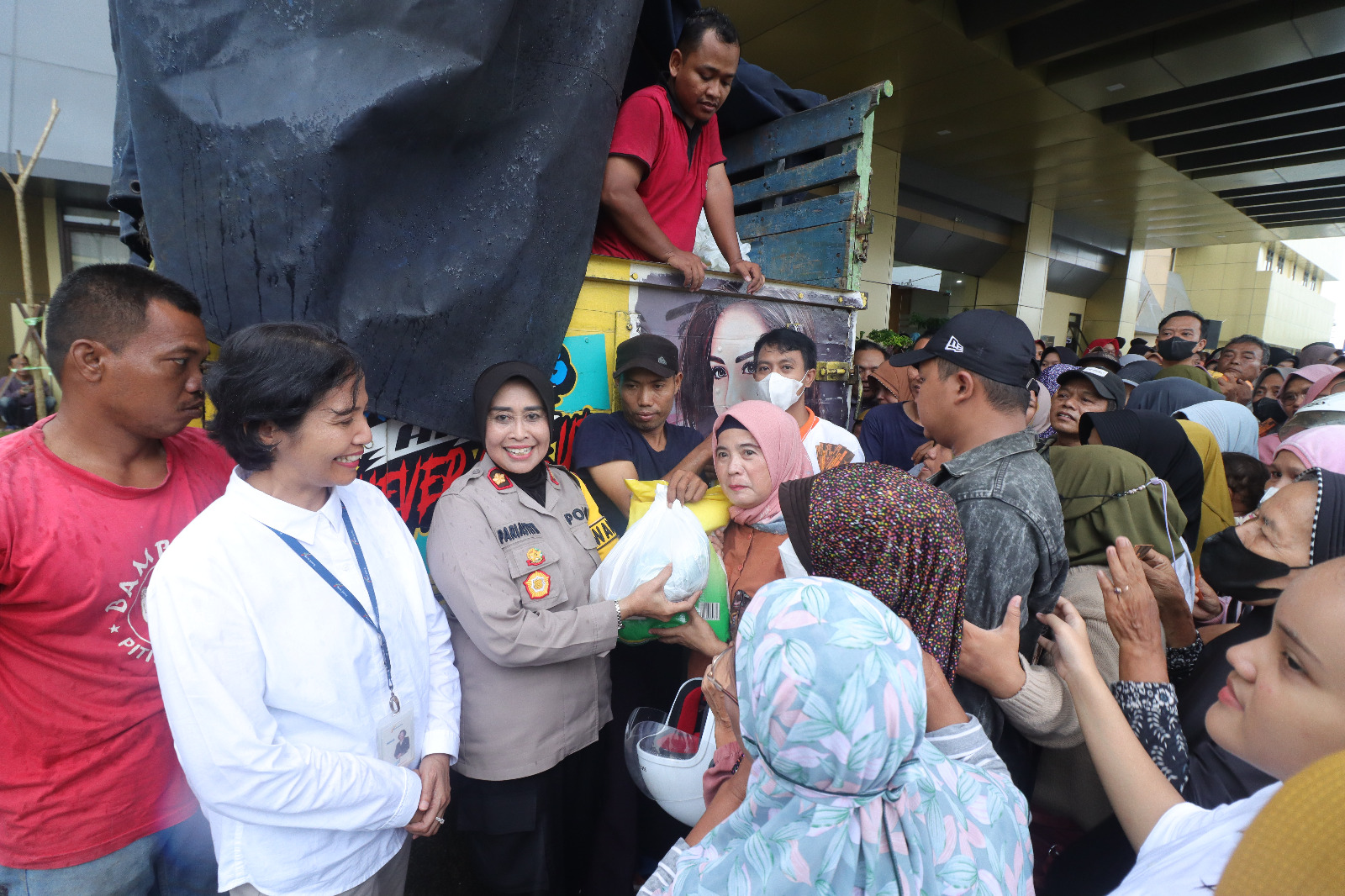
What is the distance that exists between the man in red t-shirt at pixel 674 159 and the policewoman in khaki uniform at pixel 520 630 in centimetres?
106

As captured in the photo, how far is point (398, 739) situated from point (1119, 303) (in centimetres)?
2267

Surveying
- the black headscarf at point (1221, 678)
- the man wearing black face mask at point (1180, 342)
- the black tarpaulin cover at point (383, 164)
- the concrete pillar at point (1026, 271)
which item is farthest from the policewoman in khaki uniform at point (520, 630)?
the concrete pillar at point (1026, 271)

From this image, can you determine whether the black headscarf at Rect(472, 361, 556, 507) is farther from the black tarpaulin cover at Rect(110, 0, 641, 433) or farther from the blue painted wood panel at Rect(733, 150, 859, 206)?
the blue painted wood panel at Rect(733, 150, 859, 206)

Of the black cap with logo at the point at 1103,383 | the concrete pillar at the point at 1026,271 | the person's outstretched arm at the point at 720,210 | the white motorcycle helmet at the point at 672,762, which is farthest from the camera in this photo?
the concrete pillar at the point at 1026,271

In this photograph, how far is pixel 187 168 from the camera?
1632mm

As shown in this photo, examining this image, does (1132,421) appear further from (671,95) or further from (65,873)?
(65,873)

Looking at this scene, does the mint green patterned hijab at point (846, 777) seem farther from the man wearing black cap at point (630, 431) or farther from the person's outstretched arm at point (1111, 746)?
the man wearing black cap at point (630, 431)

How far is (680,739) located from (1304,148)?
1569cm

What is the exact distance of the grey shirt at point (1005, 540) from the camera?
158 cm

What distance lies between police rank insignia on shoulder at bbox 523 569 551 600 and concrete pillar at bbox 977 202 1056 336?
15182 mm

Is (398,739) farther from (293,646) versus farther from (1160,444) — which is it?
(1160,444)

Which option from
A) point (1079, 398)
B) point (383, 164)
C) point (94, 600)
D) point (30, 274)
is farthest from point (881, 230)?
point (94, 600)

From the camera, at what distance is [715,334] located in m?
3.11

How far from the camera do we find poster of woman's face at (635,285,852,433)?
284cm
